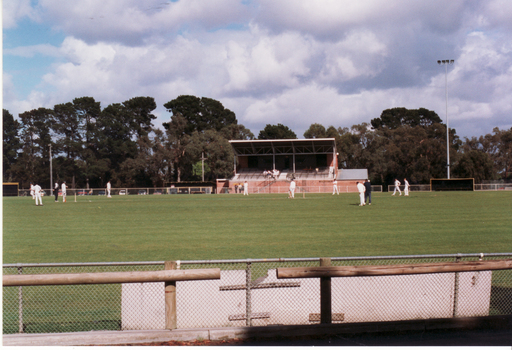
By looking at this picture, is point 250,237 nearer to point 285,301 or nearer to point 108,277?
point 285,301

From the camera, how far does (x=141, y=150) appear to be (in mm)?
92562

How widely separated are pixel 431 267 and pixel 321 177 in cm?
6929

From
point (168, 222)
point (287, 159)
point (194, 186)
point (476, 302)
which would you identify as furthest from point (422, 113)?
point (476, 302)

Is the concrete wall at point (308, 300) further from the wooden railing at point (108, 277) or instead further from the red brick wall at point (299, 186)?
→ the red brick wall at point (299, 186)

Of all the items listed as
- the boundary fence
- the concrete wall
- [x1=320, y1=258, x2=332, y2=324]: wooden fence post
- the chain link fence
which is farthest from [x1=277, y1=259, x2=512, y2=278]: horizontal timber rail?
the boundary fence

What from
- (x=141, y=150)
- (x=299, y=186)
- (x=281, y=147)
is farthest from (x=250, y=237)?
(x=141, y=150)

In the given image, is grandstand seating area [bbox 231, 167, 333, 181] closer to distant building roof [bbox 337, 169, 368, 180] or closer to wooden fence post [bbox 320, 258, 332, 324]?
distant building roof [bbox 337, 169, 368, 180]

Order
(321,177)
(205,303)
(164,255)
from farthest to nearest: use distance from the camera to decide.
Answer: (321,177) → (164,255) → (205,303)

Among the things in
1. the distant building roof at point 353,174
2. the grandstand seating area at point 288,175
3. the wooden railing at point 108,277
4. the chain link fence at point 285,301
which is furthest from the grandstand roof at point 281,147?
the wooden railing at point 108,277

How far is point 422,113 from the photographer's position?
12194 centimetres

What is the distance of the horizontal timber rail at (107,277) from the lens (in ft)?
17.6

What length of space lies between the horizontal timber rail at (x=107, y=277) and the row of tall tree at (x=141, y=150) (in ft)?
257

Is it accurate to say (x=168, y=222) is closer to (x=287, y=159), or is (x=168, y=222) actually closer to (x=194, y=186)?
(x=194, y=186)

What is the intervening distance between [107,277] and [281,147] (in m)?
73.3
